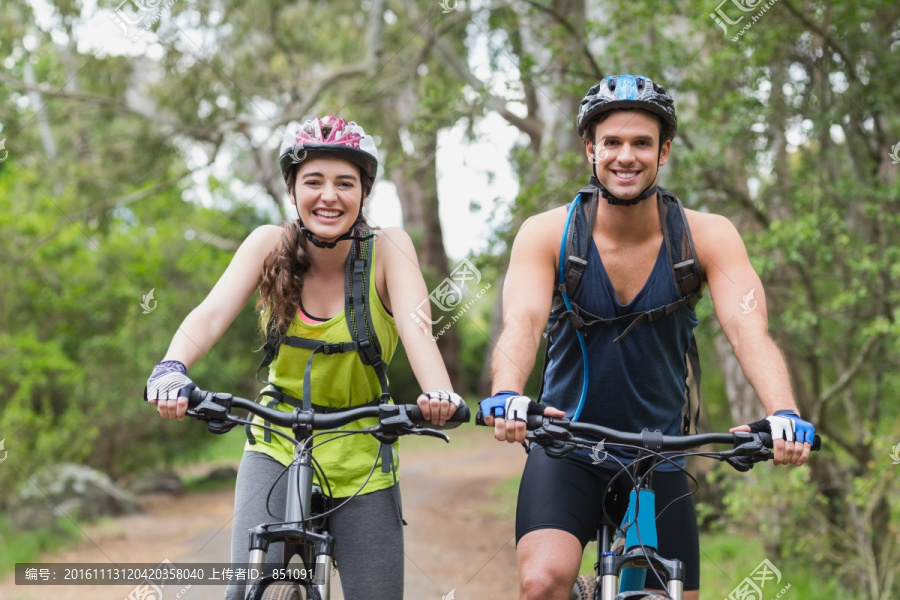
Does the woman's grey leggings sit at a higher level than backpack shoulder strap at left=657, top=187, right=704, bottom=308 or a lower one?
lower

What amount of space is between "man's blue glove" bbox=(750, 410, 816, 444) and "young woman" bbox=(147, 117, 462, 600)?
1091 millimetres

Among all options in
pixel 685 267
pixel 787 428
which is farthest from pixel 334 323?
pixel 787 428

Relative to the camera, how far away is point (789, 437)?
2.98 meters

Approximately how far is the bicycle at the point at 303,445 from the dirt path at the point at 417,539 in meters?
3.07

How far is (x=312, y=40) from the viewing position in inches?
765

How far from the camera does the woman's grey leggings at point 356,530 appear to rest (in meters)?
3.45

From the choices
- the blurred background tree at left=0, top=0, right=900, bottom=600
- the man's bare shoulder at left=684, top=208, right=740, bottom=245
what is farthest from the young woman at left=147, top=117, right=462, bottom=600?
the blurred background tree at left=0, top=0, right=900, bottom=600

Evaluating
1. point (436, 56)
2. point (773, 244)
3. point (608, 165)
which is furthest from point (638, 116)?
point (436, 56)

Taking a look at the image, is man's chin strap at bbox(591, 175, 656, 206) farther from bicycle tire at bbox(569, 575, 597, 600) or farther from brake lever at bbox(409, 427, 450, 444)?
bicycle tire at bbox(569, 575, 597, 600)

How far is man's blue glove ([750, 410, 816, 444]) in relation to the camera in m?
2.99

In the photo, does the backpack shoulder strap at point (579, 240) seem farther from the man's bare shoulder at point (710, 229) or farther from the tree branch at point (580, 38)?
the tree branch at point (580, 38)

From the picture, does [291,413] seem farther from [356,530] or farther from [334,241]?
[334,241]

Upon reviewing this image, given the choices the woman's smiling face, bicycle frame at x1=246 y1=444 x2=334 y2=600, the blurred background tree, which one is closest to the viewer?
bicycle frame at x1=246 y1=444 x2=334 y2=600

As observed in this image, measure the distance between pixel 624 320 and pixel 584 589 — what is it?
1.05m
